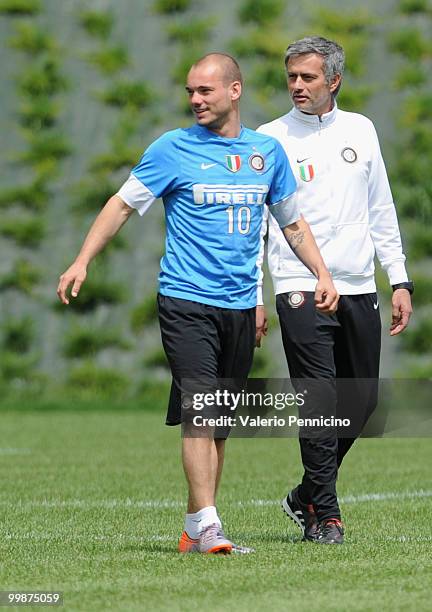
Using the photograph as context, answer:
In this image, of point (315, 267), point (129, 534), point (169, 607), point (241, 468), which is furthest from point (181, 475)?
point (169, 607)

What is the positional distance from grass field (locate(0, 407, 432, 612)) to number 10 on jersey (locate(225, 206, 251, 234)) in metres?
1.27

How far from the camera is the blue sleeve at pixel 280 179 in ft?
20.1

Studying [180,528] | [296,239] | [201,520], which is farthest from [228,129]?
[180,528]

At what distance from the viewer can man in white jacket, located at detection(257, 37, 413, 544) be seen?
21.0 ft

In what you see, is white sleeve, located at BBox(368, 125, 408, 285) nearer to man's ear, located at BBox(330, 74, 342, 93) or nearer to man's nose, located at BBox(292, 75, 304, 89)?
man's ear, located at BBox(330, 74, 342, 93)

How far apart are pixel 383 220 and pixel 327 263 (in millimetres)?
432

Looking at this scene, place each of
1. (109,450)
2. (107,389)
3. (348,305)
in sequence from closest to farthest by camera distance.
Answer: (348,305), (109,450), (107,389)

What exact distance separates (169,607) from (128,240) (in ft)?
39.7

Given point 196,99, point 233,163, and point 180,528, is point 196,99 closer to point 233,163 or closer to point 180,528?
point 233,163

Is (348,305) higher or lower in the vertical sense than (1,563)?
higher

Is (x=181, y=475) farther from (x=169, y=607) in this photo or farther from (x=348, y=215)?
(x=169, y=607)

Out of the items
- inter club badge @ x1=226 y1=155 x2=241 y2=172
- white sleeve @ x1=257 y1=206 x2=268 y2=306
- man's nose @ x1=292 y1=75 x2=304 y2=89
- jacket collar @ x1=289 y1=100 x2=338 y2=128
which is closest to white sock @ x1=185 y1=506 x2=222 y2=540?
white sleeve @ x1=257 y1=206 x2=268 y2=306

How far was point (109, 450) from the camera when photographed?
11.3 metres

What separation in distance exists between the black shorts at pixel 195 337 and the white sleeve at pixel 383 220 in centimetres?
100
